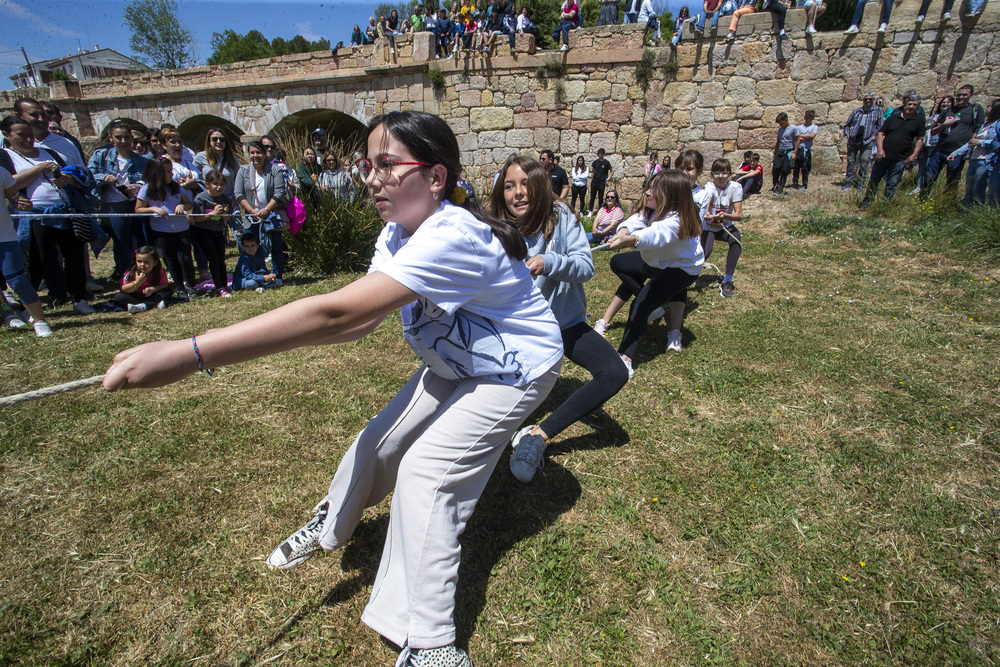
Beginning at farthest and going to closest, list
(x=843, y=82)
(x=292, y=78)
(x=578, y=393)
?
1. (x=292, y=78)
2. (x=843, y=82)
3. (x=578, y=393)

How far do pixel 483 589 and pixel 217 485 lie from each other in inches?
62.3

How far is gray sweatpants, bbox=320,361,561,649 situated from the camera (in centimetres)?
172

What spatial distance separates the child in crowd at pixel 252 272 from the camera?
6.61 metres

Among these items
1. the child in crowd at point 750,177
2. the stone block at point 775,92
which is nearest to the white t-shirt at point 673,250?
the child in crowd at point 750,177

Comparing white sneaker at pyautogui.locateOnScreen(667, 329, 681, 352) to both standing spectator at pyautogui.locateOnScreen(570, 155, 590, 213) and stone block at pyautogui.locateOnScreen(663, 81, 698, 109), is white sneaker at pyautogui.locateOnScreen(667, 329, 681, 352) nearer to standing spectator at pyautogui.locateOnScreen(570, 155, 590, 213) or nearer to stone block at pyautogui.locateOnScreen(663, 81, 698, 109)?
standing spectator at pyautogui.locateOnScreen(570, 155, 590, 213)

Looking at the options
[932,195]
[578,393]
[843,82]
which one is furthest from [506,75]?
[578,393]

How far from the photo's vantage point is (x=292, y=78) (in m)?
17.5

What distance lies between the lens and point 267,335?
1391 millimetres

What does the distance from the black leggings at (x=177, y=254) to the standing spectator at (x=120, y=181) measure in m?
0.77

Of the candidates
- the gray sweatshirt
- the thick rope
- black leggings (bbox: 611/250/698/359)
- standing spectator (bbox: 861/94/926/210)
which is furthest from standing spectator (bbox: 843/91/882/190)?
the thick rope

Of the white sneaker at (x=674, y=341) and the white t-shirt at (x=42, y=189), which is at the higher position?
the white t-shirt at (x=42, y=189)

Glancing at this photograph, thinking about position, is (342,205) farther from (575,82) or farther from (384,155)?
(575,82)

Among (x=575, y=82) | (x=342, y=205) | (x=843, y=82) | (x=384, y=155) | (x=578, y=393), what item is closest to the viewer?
(x=384, y=155)

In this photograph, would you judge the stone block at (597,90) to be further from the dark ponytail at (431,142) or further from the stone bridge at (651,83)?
the dark ponytail at (431,142)
